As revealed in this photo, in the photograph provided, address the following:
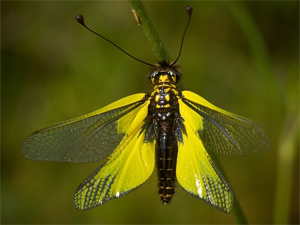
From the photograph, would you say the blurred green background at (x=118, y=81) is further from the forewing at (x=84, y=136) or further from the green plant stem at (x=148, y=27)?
the green plant stem at (x=148, y=27)

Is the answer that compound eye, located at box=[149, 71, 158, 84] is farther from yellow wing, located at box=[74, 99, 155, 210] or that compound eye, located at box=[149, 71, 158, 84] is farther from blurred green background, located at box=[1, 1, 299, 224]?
blurred green background, located at box=[1, 1, 299, 224]

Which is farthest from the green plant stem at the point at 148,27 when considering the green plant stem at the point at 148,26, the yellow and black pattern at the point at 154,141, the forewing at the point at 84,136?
the forewing at the point at 84,136

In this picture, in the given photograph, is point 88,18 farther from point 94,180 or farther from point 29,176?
point 94,180

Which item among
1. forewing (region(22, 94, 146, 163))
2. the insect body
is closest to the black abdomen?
the insect body

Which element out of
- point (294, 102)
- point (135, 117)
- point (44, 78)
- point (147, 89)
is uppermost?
point (44, 78)

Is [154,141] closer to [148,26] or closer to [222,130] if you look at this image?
[222,130]

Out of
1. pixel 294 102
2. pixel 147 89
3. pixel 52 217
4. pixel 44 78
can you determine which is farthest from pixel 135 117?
pixel 44 78

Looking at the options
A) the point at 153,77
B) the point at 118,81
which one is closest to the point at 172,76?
the point at 153,77
